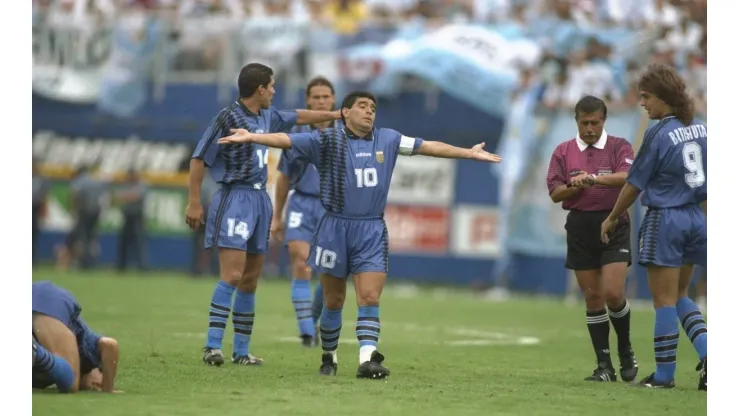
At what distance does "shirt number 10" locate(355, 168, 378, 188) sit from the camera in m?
10.7

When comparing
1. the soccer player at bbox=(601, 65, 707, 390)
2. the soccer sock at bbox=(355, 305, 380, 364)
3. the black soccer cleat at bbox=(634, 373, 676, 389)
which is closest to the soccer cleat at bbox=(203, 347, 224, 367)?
the soccer sock at bbox=(355, 305, 380, 364)

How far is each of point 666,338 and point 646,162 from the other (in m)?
1.32

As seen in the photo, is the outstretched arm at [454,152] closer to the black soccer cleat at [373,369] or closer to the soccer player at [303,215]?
the black soccer cleat at [373,369]

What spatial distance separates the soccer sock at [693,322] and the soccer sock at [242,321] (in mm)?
3601

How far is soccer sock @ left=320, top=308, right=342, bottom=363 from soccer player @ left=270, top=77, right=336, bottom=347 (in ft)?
8.73

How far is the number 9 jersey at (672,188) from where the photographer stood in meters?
10.0

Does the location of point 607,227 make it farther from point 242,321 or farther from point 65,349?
point 65,349

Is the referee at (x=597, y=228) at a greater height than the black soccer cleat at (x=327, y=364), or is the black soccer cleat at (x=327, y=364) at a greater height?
the referee at (x=597, y=228)

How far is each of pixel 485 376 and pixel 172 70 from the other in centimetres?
1953

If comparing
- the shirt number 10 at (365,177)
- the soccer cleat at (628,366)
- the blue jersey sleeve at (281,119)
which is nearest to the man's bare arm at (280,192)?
the blue jersey sleeve at (281,119)

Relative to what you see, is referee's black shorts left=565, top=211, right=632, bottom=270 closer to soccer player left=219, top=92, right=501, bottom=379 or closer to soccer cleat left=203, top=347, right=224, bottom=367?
soccer player left=219, top=92, right=501, bottom=379

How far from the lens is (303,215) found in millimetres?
14172
